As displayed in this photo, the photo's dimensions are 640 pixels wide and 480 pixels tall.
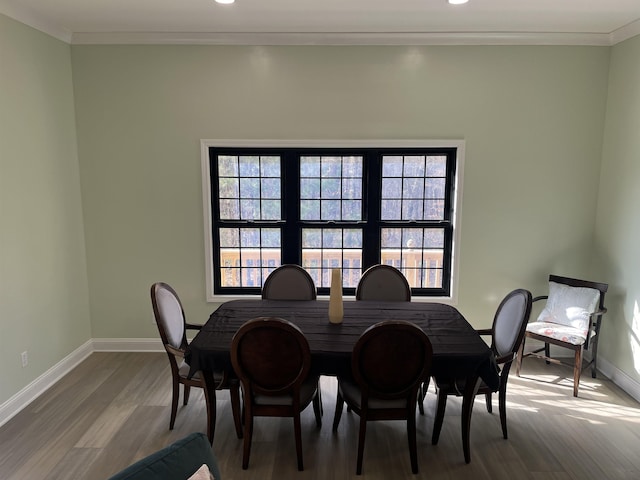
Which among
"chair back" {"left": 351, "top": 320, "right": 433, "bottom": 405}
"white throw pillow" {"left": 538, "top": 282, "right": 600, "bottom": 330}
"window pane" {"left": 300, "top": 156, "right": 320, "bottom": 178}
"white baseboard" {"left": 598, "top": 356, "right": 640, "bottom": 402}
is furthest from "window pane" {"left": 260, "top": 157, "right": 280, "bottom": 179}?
"white baseboard" {"left": 598, "top": 356, "right": 640, "bottom": 402}

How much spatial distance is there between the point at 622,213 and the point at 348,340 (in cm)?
264

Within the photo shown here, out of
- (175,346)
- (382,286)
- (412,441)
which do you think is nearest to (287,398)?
(412,441)

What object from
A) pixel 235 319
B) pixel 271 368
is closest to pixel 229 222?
pixel 235 319

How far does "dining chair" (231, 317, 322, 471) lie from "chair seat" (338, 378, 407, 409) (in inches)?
8.0

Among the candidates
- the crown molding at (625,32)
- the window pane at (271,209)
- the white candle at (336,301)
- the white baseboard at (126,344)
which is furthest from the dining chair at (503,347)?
the white baseboard at (126,344)

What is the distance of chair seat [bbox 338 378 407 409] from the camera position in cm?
252

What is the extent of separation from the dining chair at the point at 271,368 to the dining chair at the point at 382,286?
1.15 meters

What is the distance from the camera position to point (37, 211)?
3451 millimetres

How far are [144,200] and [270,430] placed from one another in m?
2.33

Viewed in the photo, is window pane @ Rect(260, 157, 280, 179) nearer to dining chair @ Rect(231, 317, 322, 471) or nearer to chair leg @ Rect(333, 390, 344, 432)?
dining chair @ Rect(231, 317, 322, 471)

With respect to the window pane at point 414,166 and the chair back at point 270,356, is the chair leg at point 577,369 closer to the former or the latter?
the window pane at point 414,166

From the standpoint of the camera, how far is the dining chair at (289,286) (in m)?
3.55

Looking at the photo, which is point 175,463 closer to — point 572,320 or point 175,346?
point 175,346

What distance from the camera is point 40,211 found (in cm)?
349
